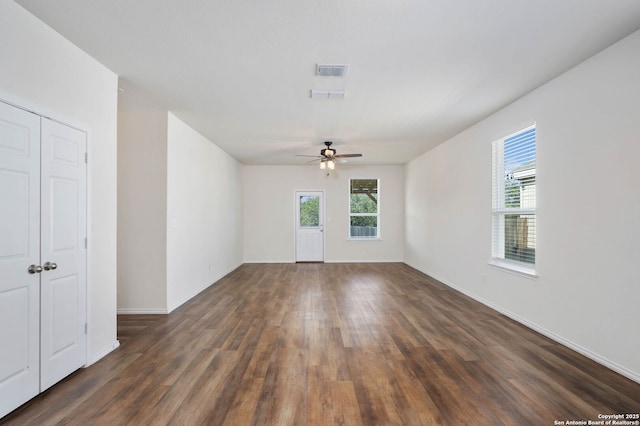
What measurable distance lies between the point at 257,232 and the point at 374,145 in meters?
4.20

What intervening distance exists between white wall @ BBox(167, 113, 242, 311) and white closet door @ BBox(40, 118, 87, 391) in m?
Result: 1.50

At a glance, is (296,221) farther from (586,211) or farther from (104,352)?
(586,211)

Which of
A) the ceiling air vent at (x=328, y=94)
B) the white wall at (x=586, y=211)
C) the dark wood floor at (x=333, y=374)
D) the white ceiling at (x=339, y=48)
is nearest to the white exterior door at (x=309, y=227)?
the dark wood floor at (x=333, y=374)

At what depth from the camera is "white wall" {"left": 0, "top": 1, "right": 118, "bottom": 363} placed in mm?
1978

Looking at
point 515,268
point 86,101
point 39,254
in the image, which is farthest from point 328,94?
point 515,268

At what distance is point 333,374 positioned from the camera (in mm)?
2379

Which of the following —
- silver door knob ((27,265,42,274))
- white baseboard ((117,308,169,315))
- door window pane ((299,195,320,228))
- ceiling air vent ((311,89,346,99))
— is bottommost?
white baseboard ((117,308,169,315))

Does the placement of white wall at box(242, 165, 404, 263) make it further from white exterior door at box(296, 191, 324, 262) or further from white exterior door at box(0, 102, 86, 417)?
white exterior door at box(0, 102, 86, 417)

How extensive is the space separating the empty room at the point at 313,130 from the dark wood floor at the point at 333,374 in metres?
0.02

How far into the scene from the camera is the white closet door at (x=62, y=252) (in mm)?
2174

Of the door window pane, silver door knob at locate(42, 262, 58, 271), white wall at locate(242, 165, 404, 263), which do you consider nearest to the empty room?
silver door knob at locate(42, 262, 58, 271)

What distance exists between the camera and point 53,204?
7.37ft

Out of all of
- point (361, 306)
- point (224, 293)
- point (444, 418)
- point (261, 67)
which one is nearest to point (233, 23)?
point (261, 67)

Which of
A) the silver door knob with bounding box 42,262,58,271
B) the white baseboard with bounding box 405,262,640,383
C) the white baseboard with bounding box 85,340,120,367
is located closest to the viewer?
the silver door knob with bounding box 42,262,58,271
